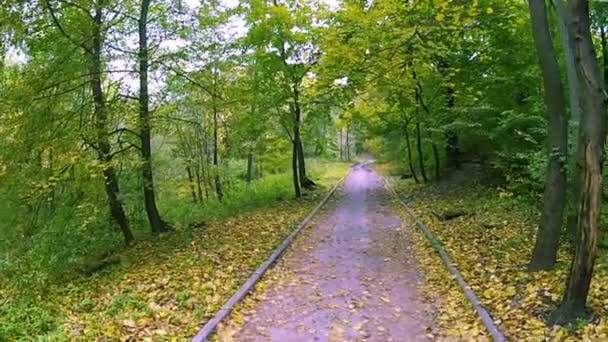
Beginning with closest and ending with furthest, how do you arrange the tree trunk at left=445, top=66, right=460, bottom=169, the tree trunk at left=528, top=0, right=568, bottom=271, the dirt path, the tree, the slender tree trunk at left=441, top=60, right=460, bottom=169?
1. the dirt path
2. the tree trunk at left=528, top=0, right=568, bottom=271
3. the tree
4. the slender tree trunk at left=441, top=60, right=460, bottom=169
5. the tree trunk at left=445, top=66, right=460, bottom=169

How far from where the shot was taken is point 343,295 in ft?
23.8

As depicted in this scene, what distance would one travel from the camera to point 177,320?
20.3 feet

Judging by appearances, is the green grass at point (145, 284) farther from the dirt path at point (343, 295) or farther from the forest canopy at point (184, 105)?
the dirt path at point (343, 295)

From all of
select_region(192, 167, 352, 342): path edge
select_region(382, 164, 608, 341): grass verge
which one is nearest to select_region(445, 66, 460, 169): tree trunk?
select_region(382, 164, 608, 341): grass verge

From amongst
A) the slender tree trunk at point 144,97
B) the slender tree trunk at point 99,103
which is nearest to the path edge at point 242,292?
the slender tree trunk at point 144,97

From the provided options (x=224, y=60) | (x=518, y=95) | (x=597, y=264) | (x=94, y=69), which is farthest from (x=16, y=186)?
(x=518, y=95)

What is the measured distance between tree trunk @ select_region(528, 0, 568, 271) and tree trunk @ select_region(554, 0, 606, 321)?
5.46 feet

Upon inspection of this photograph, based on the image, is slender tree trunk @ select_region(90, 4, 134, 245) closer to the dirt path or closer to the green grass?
the green grass

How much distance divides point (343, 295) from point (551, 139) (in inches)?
136

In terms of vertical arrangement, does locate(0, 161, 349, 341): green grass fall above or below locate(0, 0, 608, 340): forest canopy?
below

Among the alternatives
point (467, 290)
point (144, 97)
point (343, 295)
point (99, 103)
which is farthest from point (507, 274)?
point (99, 103)

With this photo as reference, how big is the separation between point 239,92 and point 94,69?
406 cm

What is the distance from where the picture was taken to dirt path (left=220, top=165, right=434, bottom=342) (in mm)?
5828

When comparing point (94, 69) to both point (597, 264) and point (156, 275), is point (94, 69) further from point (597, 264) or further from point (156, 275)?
point (597, 264)
